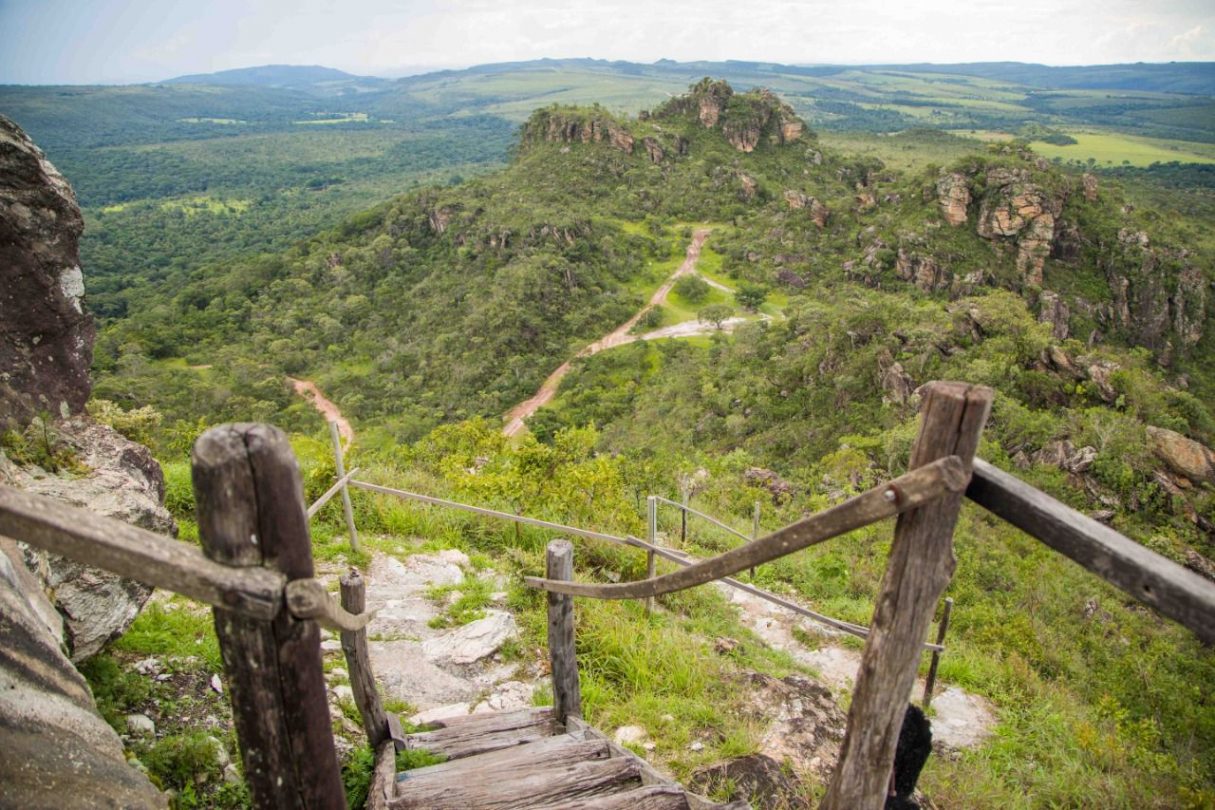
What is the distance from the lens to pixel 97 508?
11.9 feet

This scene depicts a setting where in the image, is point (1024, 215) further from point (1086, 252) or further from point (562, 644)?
point (562, 644)

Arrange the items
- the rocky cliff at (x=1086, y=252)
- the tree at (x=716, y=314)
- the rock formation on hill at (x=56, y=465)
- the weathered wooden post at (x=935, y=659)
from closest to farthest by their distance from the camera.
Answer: the rock formation on hill at (x=56, y=465)
the weathered wooden post at (x=935, y=659)
the rocky cliff at (x=1086, y=252)
the tree at (x=716, y=314)

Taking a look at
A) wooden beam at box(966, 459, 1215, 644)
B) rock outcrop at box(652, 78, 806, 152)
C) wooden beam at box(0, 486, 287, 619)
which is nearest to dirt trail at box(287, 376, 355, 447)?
wooden beam at box(0, 486, 287, 619)

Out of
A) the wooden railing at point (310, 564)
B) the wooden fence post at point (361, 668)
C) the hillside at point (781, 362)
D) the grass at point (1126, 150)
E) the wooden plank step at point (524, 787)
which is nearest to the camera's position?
the wooden railing at point (310, 564)

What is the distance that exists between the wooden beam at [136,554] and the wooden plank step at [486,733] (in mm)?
2090

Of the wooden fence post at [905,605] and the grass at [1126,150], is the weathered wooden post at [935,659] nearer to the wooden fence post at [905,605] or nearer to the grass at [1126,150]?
the wooden fence post at [905,605]

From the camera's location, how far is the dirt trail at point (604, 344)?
31.2 m

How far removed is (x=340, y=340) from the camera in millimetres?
40906

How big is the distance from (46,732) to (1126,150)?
435 ft

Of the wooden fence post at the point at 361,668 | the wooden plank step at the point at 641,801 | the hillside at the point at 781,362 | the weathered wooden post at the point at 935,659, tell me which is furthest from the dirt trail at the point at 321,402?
the wooden plank step at the point at 641,801

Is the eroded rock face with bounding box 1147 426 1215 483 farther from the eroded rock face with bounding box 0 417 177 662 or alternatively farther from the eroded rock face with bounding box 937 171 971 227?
the eroded rock face with bounding box 937 171 971 227

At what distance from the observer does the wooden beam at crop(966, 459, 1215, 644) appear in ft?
4.26

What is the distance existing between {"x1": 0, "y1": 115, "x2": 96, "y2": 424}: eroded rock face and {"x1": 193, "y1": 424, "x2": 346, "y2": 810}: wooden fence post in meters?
3.20

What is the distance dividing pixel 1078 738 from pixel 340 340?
137ft
